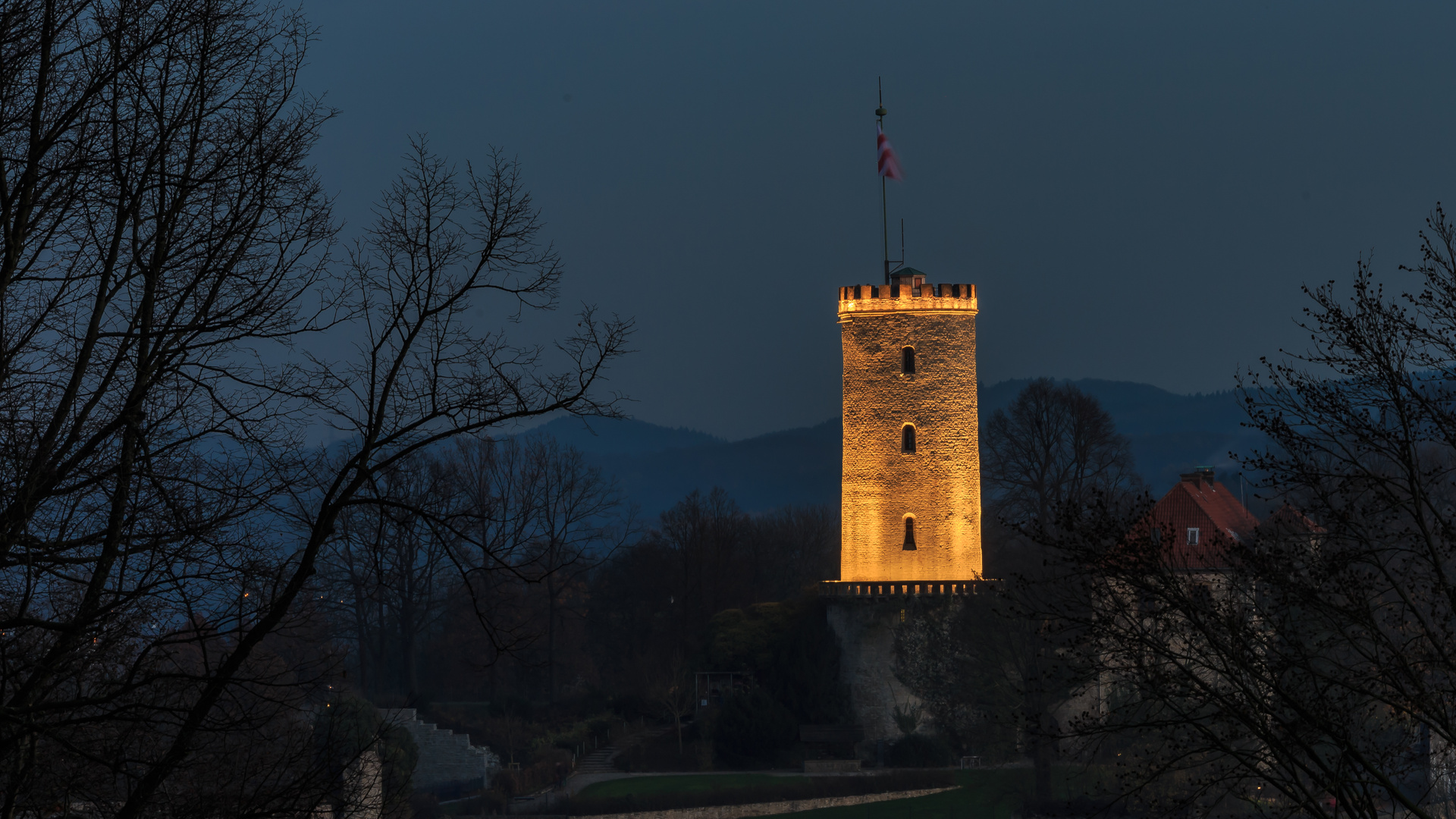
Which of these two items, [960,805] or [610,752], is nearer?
[960,805]

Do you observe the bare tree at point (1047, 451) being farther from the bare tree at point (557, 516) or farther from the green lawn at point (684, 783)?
the green lawn at point (684, 783)

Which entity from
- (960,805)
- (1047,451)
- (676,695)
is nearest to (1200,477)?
(1047,451)

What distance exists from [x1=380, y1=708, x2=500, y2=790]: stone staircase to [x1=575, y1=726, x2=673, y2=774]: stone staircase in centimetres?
270

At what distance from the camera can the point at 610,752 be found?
4309cm

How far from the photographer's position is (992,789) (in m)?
35.3

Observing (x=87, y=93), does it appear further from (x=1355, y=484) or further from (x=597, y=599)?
(x=597, y=599)

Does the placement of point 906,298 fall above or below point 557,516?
above

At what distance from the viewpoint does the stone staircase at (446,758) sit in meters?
39.7

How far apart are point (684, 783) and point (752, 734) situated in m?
2.98

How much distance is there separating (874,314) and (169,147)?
1351 inches

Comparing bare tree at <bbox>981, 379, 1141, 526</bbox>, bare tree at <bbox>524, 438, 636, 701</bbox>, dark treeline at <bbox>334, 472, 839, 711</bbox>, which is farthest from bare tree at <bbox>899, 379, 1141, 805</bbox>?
bare tree at <bbox>524, 438, 636, 701</bbox>

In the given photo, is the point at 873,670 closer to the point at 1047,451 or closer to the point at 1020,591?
the point at 1047,451

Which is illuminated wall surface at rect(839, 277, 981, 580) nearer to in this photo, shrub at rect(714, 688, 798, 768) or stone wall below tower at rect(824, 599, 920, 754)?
stone wall below tower at rect(824, 599, 920, 754)

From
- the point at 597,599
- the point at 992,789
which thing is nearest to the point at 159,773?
the point at 992,789
